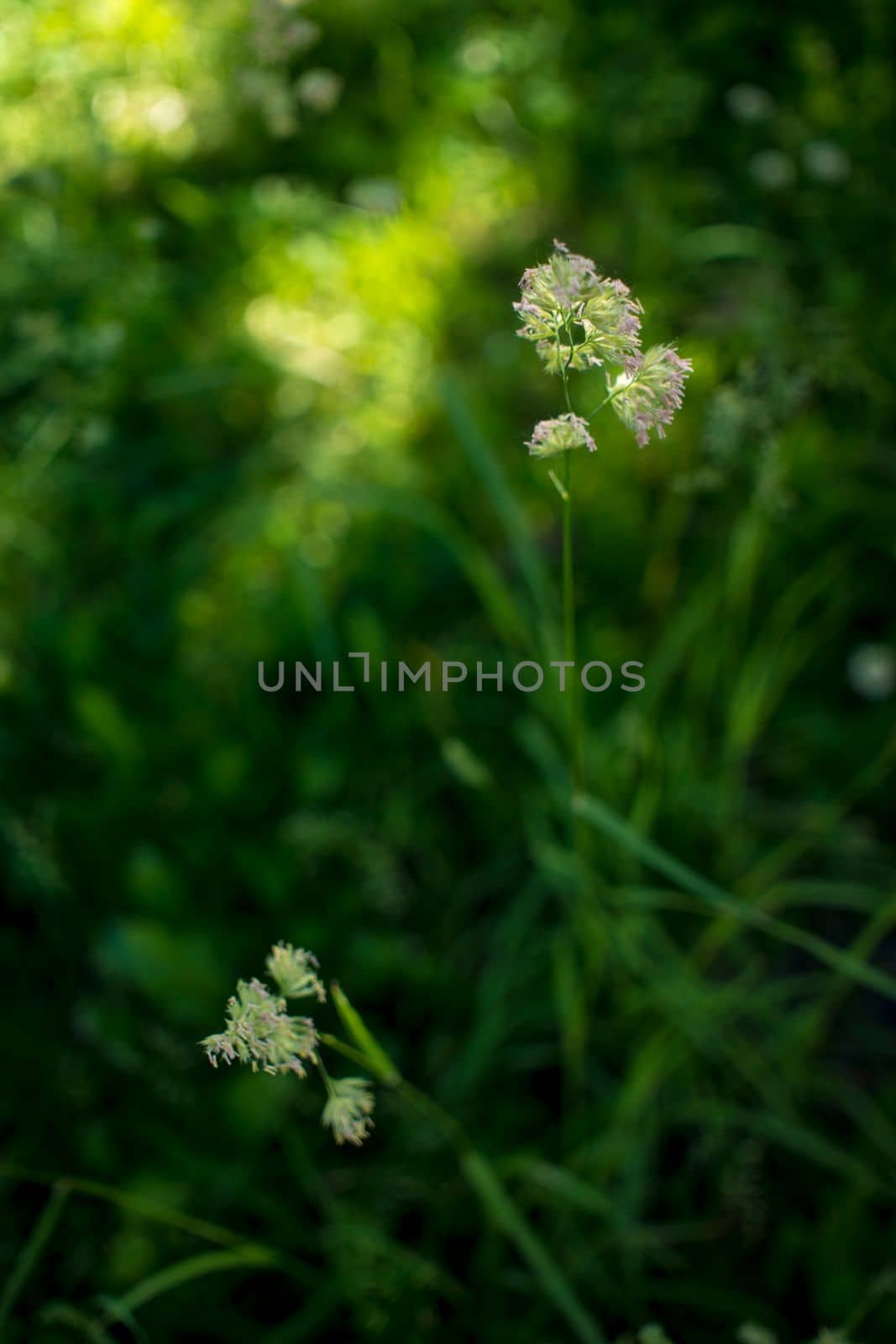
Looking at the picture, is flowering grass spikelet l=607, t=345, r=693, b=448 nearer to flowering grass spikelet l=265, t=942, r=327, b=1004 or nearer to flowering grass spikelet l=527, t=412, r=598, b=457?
flowering grass spikelet l=527, t=412, r=598, b=457

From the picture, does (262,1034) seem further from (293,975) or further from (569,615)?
(569,615)

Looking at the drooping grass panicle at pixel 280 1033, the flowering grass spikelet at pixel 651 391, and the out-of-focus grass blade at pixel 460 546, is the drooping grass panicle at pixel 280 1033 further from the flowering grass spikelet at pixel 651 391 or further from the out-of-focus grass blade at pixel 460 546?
the out-of-focus grass blade at pixel 460 546

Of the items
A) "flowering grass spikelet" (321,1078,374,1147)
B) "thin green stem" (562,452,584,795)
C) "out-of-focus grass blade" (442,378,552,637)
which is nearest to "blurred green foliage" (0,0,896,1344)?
"out-of-focus grass blade" (442,378,552,637)

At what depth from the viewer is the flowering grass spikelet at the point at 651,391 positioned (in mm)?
573

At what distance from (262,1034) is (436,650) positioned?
102 cm

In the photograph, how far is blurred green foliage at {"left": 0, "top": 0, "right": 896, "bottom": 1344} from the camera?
1162mm

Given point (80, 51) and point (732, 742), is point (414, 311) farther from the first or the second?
point (732, 742)

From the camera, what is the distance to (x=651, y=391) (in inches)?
22.8

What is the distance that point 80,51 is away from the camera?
1808 mm

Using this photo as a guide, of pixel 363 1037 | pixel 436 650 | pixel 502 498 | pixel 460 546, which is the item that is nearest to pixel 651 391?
pixel 363 1037

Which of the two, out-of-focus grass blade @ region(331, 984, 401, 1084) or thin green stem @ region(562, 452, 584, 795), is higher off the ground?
thin green stem @ region(562, 452, 584, 795)

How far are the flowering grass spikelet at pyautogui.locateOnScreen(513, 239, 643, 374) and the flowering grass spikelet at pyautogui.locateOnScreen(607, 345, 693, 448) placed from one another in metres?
0.01

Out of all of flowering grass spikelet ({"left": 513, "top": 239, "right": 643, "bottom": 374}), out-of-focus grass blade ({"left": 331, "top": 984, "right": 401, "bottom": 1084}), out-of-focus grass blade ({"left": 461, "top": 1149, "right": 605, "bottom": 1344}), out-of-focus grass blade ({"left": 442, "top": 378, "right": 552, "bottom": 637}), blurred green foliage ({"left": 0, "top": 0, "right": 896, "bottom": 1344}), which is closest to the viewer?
flowering grass spikelet ({"left": 513, "top": 239, "right": 643, "bottom": 374})

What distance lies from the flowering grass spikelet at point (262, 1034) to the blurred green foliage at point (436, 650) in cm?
40
